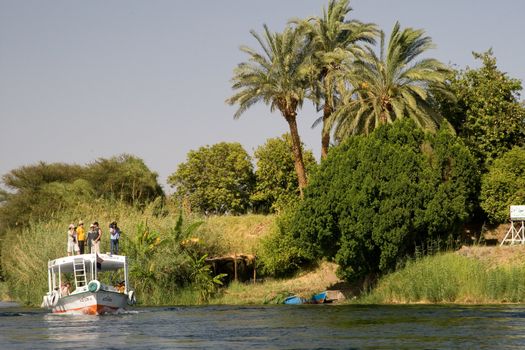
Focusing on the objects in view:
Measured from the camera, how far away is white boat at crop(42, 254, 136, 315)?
49.2m

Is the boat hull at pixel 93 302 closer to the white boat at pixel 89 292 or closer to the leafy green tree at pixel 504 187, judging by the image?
the white boat at pixel 89 292

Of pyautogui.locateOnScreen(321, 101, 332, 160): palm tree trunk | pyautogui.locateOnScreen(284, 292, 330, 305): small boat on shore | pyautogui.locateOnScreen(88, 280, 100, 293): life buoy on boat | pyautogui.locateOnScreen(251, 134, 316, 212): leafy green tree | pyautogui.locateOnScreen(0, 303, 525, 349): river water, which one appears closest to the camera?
pyautogui.locateOnScreen(0, 303, 525, 349): river water

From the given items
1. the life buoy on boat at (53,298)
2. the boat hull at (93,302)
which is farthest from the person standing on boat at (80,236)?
the boat hull at (93,302)

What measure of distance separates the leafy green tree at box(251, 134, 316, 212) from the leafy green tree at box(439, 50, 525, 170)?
31923 mm

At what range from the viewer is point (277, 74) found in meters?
69.6

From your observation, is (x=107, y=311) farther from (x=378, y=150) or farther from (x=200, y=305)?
(x=378, y=150)

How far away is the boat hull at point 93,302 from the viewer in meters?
49.1

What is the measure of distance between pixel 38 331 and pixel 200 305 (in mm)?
22076

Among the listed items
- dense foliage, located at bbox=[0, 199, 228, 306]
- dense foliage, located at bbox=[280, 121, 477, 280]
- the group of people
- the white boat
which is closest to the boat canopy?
the white boat

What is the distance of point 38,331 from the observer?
1577 inches

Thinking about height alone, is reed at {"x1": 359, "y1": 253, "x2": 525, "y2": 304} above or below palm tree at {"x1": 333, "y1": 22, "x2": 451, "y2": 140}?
below

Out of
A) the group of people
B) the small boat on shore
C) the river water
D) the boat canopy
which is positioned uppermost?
the group of people

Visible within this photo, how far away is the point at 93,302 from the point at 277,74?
25.5m

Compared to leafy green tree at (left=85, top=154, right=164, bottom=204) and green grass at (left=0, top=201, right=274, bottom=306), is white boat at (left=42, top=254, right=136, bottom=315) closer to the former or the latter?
green grass at (left=0, top=201, right=274, bottom=306)
